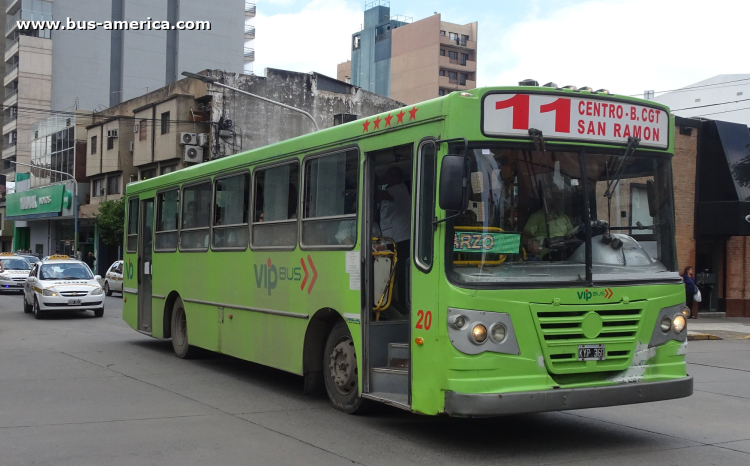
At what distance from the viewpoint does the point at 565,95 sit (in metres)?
7.11

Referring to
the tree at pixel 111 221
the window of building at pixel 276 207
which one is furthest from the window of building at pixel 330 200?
the tree at pixel 111 221

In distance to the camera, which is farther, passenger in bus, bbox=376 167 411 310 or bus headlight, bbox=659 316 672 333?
passenger in bus, bbox=376 167 411 310

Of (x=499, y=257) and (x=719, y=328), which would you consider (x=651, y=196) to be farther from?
(x=719, y=328)

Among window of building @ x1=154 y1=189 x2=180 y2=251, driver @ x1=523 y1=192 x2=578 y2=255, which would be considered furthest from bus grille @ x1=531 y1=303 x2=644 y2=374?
window of building @ x1=154 y1=189 x2=180 y2=251

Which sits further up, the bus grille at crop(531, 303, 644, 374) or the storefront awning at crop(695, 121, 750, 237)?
the storefront awning at crop(695, 121, 750, 237)

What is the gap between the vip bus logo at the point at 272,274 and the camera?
31.3 feet

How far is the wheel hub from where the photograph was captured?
8.45 metres

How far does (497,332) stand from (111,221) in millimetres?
41187

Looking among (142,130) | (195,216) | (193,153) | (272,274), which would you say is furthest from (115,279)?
(272,274)

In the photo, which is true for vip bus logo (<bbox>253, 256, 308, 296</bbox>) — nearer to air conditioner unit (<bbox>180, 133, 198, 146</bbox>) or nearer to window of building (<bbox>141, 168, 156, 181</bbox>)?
air conditioner unit (<bbox>180, 133, 198, 146</bbox>)

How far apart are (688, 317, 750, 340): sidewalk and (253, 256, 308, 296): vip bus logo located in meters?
13.6

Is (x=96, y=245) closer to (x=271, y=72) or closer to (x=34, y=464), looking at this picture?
(x=271, y=72)

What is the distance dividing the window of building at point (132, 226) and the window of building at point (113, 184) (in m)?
34.6

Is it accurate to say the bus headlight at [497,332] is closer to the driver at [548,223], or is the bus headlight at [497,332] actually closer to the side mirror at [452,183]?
the driver at [548,223]
